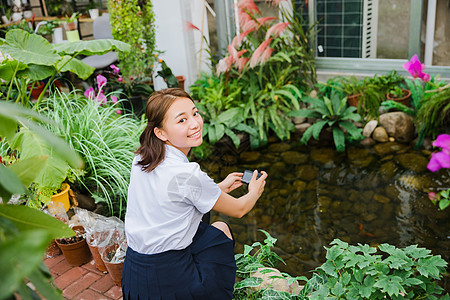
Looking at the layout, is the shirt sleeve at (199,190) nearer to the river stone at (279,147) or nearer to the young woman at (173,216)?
the young woman at (173,216)

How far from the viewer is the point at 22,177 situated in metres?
0.73

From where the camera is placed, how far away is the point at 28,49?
3.34m

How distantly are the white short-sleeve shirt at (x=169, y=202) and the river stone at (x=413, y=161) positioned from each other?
2970 millimetres

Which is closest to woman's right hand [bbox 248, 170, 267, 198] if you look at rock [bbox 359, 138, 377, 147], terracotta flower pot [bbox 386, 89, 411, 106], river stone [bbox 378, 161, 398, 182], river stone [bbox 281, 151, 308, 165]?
river stone [bbox 378, 161, 398, 182]

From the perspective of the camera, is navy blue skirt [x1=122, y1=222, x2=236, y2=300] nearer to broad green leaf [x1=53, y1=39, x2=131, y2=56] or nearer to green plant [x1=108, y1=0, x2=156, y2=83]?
broad green leaf [x1=53, y1=39, x2=131, y2=56]

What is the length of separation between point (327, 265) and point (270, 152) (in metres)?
2.96

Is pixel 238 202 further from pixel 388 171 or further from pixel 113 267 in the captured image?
pixel 388 171

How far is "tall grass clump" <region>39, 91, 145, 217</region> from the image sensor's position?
3.28m

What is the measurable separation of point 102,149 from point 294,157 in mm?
2176

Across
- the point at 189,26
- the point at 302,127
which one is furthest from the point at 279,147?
the point at 189,26

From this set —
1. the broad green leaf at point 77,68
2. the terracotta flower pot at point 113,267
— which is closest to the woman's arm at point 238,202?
the terracotta flower pot at point 113,267

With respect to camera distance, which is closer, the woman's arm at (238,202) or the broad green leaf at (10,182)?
the broad green leaf at (10,182)

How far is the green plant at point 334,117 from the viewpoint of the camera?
492cm

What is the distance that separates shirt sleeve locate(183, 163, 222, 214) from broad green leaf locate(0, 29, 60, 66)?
1.89 metres
